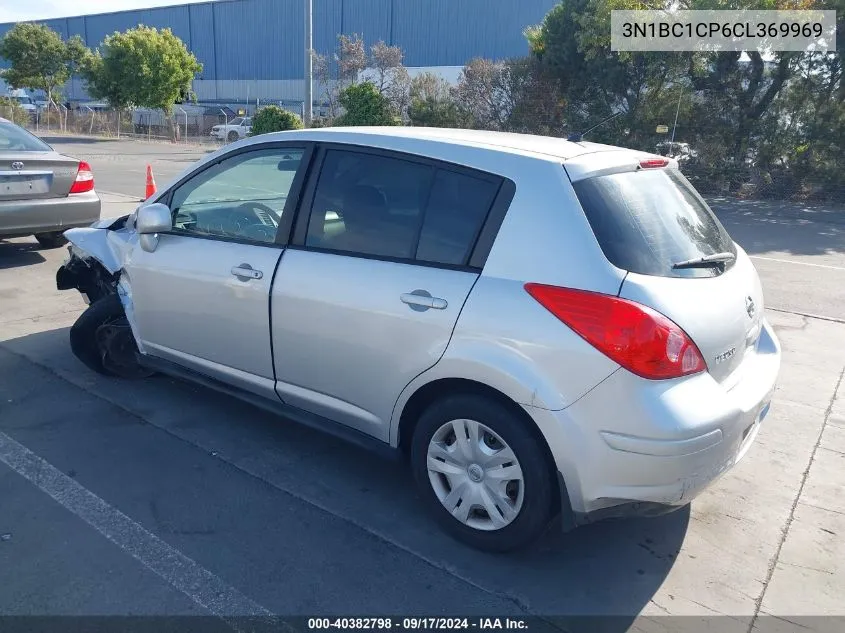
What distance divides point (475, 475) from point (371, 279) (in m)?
0.99

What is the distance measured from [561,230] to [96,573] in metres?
2.35

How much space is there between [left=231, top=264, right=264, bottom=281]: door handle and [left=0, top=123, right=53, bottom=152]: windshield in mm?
5319

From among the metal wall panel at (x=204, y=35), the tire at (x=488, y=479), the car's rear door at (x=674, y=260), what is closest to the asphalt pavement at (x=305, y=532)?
Result: the tire at (x=488, y=479)

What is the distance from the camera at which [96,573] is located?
293 centimetres

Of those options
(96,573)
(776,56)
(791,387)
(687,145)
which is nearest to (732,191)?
(687,145)

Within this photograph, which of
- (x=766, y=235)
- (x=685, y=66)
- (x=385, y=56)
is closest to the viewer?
(x=766, y=235)

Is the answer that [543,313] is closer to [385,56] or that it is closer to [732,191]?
[732,191]

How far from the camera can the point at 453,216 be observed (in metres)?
3.17

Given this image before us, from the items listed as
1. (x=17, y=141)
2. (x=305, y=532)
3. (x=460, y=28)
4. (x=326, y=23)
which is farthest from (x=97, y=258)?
(x=326, y=23)

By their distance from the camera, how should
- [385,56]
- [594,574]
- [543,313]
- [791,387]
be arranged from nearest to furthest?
[543,313], [594,574], [791,387], [385,56]

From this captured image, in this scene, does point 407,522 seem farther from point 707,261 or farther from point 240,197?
point 240,197

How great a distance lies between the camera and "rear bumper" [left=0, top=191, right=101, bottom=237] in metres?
7.34

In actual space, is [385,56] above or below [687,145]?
above

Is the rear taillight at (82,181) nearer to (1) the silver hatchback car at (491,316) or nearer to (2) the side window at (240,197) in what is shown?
(2) the side window at (240,197)
